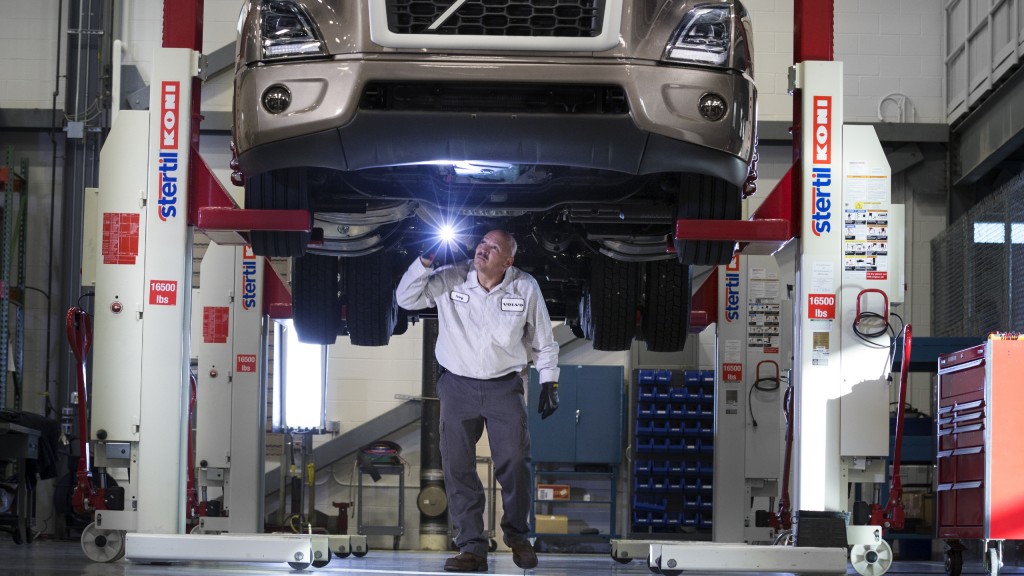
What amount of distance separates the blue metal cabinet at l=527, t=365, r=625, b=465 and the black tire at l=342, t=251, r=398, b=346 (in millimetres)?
5943

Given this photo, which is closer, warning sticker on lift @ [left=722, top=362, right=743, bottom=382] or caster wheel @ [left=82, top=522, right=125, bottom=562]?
caster wheel @ [left=82, top=522, right=125, bottom=562]

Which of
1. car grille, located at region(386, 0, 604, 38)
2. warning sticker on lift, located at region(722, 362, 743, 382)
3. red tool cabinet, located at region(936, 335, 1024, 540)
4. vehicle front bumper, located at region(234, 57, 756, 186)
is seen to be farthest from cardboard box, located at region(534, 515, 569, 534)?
car grille, located at region(386, 0, 604, 38)

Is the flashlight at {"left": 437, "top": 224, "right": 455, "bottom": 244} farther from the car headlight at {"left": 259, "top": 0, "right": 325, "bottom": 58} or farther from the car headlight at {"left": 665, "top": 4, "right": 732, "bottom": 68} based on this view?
the car headlight at {"left": 665, "top": 4, "right": 732, "bottom": 68}

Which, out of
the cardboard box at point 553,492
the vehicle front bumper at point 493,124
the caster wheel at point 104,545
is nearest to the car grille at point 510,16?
the vehicle front bumper at point 493,124

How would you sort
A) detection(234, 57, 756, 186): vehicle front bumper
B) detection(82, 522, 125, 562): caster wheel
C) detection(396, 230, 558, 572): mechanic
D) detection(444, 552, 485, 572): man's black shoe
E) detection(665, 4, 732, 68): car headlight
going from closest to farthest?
1. detection(234, 57, 756, 186): vehicle front bumper
2. detection(665, 4, 732, 68): car headlight
3. detection(444, 552, 485, 572): man's black shoe
4. detection(396, 230, 558, 572): mechanic
5. detection(82, 522, 125, 562): caster wheel

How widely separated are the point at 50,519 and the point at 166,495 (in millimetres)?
8381

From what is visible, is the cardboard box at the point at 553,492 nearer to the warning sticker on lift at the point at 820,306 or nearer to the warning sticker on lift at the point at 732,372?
the warning sticker on lift at the point at 732,372

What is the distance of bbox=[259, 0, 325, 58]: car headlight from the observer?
4535mm

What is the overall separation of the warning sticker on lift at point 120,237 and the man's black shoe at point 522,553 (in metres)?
2.11

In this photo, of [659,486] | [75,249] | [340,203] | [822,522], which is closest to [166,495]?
[340,203]

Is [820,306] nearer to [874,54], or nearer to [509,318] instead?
[509,318]

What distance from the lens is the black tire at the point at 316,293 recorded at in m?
6.65

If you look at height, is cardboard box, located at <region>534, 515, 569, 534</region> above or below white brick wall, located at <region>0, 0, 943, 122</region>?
below

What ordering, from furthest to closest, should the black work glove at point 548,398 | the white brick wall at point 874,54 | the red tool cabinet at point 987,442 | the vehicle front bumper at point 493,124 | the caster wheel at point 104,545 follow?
the white brick wall at point 874,54
the red tool cabinet at point 987,442
the caster wheel at point 104,545
the black work glove at point 548,398
the vehicle front bumper at point 493,124
